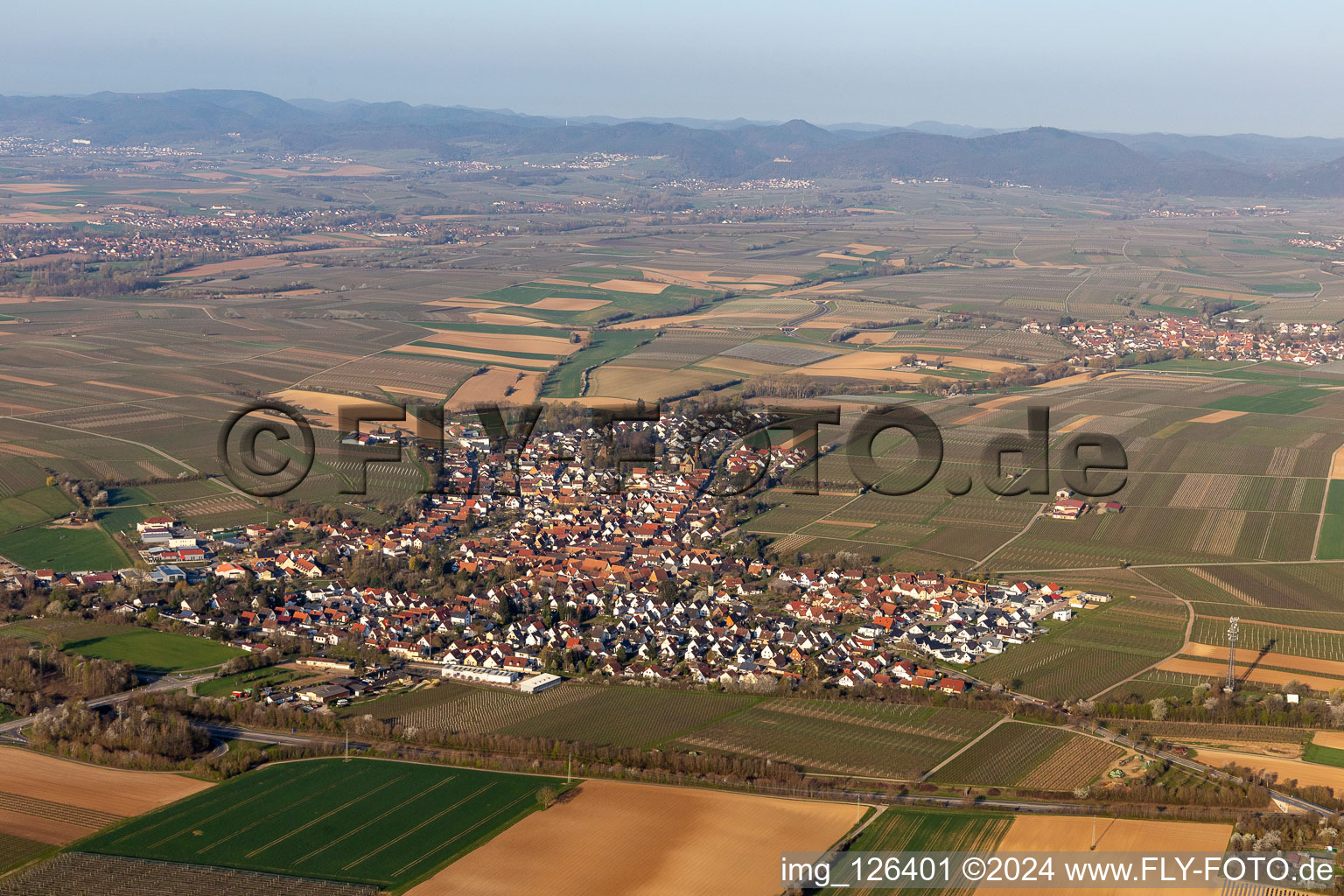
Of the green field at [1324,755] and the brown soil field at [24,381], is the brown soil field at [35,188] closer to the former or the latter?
the brown soil field at [24,381]

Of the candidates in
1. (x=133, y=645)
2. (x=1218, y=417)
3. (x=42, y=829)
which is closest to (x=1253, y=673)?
(x=42, y=829)

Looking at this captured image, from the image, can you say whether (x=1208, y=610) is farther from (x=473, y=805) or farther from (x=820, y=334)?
(x=820, y=334)

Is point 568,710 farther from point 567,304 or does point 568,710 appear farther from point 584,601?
point 567,304

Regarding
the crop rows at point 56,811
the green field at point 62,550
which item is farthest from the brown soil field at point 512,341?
the crop rows at point 56,811

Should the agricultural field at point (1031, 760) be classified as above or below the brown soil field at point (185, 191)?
below

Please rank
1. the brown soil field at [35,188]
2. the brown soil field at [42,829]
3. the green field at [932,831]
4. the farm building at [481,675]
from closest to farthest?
1. the brown soil field at [42,829]
2. the green field at [932,831]
3. the farm building at [481,675]
4. the brown soil field at [35,188]
